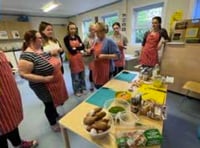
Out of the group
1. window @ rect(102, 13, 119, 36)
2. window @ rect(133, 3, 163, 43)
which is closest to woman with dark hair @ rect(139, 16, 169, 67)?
window @ rect(133, 3, 163, 43)

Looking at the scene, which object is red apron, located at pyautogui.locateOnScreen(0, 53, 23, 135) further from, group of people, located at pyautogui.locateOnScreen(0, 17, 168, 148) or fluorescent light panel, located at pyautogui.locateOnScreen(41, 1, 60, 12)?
fluorescent light panel, located at pyautogui.locateOnScreen(41, 1, 60, 12)

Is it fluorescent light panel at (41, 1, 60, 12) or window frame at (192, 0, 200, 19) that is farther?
fluorescent light panel at (41, 1, 60, 12)

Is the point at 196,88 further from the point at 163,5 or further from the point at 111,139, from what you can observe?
the point at 163,5

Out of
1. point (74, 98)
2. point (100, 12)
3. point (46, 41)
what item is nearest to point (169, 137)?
point (74, 98)

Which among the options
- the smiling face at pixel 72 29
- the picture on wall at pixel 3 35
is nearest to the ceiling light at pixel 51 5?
the picture on wall at pixel 3 35

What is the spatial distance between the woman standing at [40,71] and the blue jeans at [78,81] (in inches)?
39.1

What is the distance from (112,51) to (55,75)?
741 mm

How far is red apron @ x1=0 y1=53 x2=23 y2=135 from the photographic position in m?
1.09

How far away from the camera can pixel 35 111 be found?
7.86ft

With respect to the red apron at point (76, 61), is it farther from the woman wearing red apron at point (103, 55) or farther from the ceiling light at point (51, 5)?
the ceiling light at point (51, 5)

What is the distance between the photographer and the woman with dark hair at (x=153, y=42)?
2343 mm

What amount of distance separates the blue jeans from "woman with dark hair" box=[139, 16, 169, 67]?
127 cm

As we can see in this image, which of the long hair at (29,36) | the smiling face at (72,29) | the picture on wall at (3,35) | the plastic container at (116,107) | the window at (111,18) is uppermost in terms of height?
the window at (111,18)

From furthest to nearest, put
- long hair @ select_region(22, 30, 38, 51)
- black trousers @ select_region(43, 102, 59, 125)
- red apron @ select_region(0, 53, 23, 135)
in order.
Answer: black trousers @ select_region(43, 102, 59, 125), long hair @ select_region(22, 30, 38, 51), red apron @ select_region(0, 53, 23, 135)
